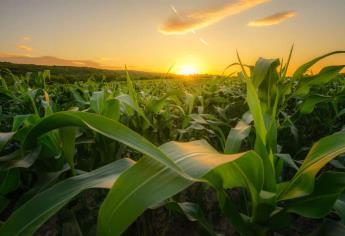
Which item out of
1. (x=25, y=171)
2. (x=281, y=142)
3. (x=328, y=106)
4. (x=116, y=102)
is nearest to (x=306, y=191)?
(x=116, y=102)

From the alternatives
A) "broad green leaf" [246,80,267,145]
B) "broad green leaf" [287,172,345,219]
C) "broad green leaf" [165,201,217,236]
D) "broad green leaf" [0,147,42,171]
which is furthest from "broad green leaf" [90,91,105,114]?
"broad green leaf" [287,172,345,219]

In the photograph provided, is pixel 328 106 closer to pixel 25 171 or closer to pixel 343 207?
pixel 343 207

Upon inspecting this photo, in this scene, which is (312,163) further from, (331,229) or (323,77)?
(323,77)

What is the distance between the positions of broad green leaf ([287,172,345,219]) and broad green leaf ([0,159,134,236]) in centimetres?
50

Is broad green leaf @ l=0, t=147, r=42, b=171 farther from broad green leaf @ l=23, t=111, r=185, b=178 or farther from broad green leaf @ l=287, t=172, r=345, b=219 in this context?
broad green leaf @ l=287, t=172, r=345, b=219

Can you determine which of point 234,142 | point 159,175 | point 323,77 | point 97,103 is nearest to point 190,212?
point 234,142

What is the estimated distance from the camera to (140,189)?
0.51 meters

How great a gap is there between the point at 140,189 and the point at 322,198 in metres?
0.53

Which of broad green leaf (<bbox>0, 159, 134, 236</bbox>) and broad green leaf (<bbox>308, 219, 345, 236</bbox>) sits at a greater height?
broad green leaf (<bbox>0, 159, 134, 236</bbox>)

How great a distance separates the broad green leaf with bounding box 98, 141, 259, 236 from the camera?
49 centimetres

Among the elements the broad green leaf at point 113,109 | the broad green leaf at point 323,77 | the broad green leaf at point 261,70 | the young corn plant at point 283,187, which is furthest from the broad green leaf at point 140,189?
the broad green leaf at point 323,77

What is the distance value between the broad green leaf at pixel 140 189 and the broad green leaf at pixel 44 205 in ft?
0.27

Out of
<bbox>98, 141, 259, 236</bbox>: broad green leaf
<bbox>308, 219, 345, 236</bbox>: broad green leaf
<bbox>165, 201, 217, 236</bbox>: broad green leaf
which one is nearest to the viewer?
<bbox>98, 141, 259, 236</bbox>: broad green leaf

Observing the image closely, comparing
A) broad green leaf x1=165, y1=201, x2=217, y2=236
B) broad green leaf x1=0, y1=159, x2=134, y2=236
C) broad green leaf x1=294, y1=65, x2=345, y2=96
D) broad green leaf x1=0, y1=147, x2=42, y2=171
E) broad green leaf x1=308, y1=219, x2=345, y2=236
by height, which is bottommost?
broad green leaf x1=165, y1=201, x2=217, y2=236
